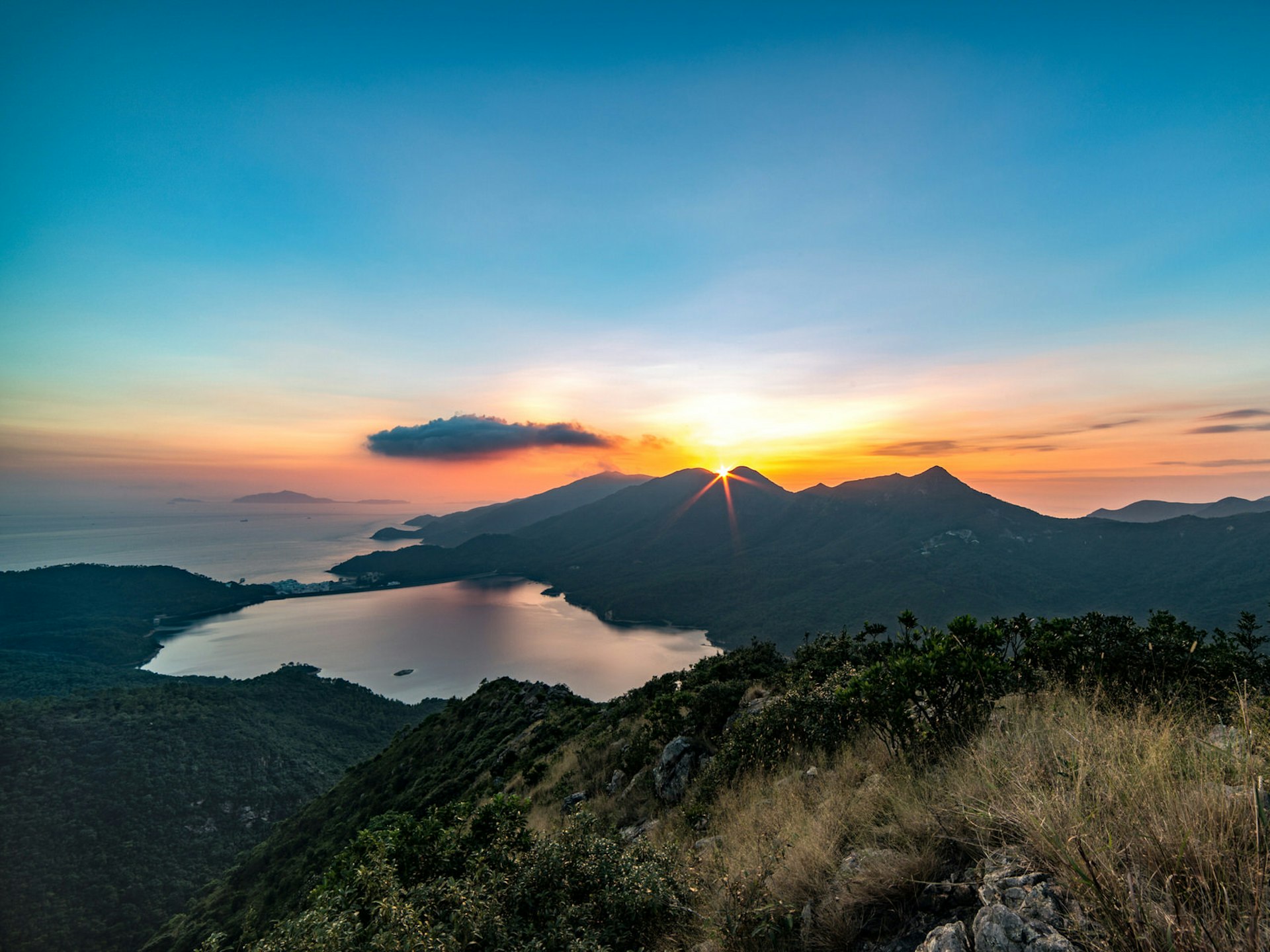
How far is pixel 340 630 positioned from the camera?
138 metres

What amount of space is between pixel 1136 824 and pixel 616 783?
11.5 m

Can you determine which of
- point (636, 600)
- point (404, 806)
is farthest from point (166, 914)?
point (636, 600)

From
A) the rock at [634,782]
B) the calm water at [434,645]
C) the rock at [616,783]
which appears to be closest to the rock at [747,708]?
the rock at [634,782]

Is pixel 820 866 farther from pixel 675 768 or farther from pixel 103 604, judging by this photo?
Answer: pixel 103 604

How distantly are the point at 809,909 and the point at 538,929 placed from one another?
2.42 meters

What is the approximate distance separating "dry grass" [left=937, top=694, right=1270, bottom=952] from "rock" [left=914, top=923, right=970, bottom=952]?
61 cm

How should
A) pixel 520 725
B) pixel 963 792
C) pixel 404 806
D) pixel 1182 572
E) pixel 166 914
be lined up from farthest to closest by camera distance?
pixel 1182 572 → pixel 166 914 → pixel 520 725 → pixel 404 806 → pixel 963 792

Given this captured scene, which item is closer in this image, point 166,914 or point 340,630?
point 166,914

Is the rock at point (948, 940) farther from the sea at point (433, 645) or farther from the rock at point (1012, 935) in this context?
the sea at point (433, 645)

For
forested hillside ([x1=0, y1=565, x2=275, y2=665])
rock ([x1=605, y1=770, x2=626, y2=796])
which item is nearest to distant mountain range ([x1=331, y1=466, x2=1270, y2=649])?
rock ([x1=605, y1=770, x2=626, y2=796])

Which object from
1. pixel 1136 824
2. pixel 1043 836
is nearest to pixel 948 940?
pixel 1043 836

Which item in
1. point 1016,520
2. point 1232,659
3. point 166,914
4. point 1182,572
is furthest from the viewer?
point 1016,520

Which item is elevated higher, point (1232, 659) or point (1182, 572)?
point (1232, 659)

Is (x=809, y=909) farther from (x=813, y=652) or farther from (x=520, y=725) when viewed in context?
(x=520, y=725)
